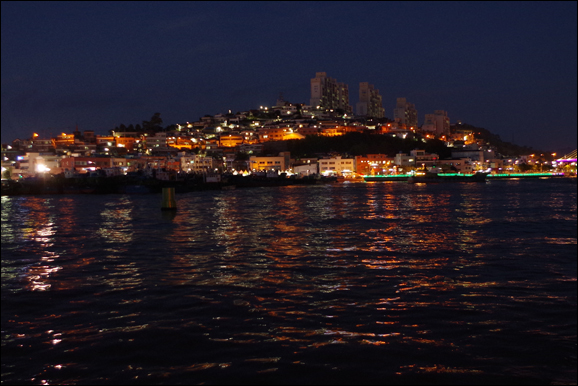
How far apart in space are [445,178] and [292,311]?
2634 inches

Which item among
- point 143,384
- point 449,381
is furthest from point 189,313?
point 449,381

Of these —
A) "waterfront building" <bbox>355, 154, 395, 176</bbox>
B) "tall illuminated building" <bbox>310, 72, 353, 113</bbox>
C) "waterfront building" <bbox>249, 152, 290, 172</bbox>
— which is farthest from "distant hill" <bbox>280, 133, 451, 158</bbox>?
"tall illuminated building" <bbox>310, 72, 353, 113</bbox>

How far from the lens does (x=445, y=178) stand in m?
68.0

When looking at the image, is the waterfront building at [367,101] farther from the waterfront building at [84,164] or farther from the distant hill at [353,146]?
the waterfront building at [84,164]

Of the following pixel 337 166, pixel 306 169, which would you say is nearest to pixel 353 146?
pixel 337 166

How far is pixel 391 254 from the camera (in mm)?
9289

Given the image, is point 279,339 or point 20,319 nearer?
point 279,339

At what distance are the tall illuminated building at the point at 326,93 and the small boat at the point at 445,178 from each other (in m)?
66.3

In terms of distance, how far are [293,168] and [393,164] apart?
17.6 metres

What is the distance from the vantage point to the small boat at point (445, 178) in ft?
205

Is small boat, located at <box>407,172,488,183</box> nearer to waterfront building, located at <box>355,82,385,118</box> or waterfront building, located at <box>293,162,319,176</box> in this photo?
waterfront building, located at <box>293,162,319,176</box>

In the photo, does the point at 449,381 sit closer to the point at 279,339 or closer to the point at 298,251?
the point at 279,339

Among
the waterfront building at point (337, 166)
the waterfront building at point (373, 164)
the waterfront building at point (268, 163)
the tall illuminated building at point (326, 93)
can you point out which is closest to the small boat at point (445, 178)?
the waterfront building at point (373, 164)

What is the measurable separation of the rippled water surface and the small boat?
53.7 metres
